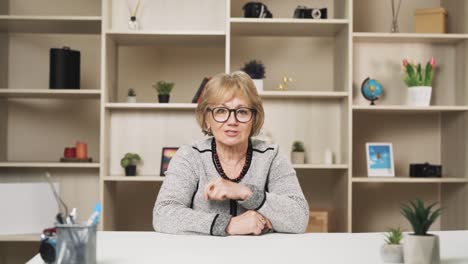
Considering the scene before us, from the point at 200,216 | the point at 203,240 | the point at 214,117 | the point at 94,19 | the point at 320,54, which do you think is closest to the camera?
the point at 203,240

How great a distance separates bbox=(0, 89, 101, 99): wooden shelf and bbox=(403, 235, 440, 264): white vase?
100 inches

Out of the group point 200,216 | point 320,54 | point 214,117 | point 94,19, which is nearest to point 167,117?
point 94,19

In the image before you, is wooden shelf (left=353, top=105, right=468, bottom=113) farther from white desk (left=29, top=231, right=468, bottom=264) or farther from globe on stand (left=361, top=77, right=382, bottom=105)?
white desk (left=29, top=231, right=468, bottom=264)

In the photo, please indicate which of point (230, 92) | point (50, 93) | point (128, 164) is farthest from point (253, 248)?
point (50, 93)

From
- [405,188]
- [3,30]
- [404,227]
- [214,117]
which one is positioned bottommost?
[404,227]

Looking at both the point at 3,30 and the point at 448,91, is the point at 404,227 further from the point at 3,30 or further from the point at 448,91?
the point at 3,30

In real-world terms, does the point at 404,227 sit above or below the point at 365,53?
below

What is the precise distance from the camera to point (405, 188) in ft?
13.8

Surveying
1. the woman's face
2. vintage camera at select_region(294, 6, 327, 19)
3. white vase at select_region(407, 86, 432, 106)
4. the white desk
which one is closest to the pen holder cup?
the white desk

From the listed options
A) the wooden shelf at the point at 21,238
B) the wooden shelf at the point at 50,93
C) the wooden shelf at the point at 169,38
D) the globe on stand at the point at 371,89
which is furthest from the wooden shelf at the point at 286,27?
the wooden shelf at the point at 21,238

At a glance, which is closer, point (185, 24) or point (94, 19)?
point (94, 19)

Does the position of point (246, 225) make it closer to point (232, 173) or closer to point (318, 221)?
point (232, 173)

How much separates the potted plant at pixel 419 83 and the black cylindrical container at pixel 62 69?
196 cm

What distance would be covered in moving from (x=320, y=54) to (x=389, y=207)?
43.4 inches
